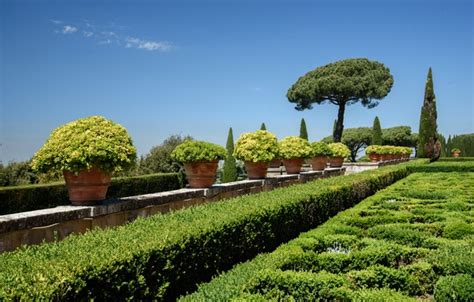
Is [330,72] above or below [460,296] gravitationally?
above

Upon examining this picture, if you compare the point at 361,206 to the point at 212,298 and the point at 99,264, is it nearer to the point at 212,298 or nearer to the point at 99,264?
the point at 212,298

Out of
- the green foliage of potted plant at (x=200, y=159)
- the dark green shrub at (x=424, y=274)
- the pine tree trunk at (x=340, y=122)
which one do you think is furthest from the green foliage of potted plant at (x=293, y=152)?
the pine tree trunk at (x=340, y=122)

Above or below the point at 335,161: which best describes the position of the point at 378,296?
below

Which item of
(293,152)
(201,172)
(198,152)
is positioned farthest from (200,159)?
(293,152)

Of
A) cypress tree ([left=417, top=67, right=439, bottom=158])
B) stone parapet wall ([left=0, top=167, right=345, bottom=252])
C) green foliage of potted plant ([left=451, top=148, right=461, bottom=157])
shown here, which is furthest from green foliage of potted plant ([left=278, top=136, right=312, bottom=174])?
green foliage of potted plant ([left=451, top=148, right=461, bottom=157])

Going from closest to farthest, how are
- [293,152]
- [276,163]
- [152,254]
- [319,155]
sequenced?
[152,254] → [293,152] → [319,155] → [276,163]

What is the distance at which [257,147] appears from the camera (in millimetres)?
9805

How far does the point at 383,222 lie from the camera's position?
6727 mm

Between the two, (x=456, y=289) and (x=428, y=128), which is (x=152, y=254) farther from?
(x=428, y=128)

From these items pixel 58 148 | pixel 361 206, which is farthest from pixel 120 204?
pixel 361 206

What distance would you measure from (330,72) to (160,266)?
118 feet

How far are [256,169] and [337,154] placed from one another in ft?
30.7

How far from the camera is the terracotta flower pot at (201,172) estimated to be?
7527mm

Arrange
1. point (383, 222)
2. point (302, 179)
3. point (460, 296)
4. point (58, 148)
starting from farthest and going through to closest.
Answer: point (302, 179) < point (383, 222) < point (58, 148) < point (460, 296)
